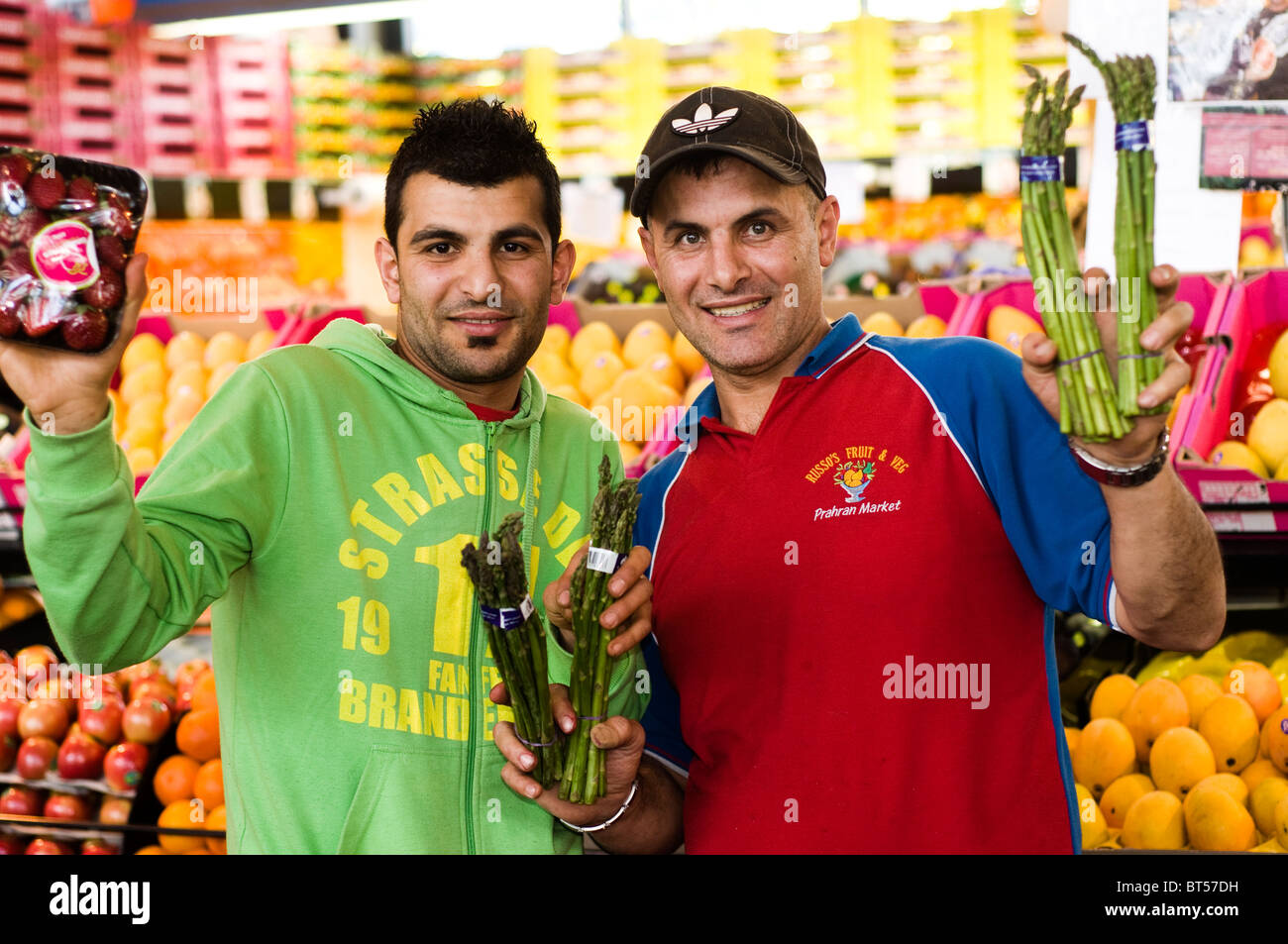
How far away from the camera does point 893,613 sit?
186 cm

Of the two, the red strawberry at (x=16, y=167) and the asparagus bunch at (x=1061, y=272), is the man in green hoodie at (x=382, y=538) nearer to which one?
the red strawberry at (x=16, y=167)

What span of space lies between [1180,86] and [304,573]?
2.83 m

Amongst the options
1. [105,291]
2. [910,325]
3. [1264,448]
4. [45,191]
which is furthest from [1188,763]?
[45,191]

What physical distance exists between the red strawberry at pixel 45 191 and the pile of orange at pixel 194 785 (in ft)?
5.51

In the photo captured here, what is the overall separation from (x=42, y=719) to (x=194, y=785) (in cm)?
63

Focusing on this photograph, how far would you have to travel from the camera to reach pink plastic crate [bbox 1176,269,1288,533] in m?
2.45

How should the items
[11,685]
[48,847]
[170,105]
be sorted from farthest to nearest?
1. [170,105]
2. [11,685]
3. [48,847]

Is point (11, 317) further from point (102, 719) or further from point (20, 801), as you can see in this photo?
point (20, 801)

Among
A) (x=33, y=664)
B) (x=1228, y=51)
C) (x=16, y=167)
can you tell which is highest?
(x=1228, y=51)

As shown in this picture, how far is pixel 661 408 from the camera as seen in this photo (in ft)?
10.8

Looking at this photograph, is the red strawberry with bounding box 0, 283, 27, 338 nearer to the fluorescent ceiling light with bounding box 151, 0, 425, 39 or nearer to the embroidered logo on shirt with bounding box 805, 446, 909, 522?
the embroidered logo on shirt with bounding box 805, 446, 909, 522
